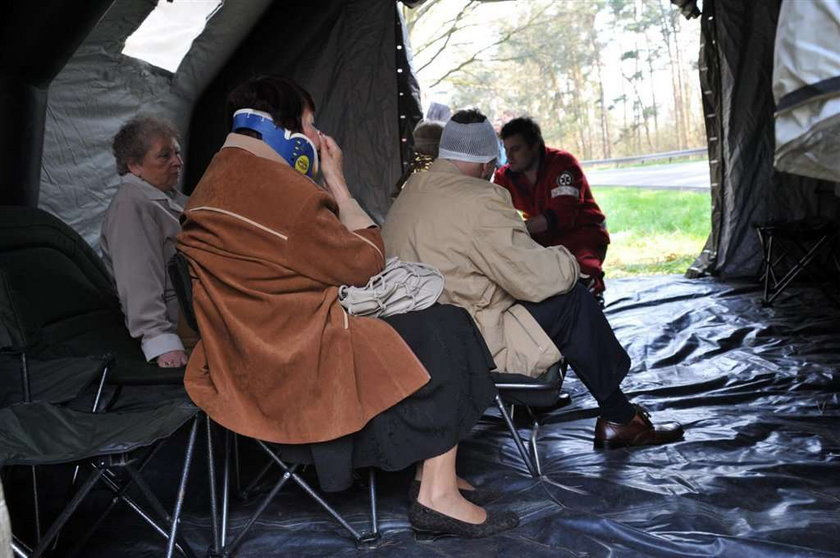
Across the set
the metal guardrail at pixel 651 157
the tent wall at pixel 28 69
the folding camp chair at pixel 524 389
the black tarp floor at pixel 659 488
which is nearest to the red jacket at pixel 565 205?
the black tarp floor at pixel 659 488

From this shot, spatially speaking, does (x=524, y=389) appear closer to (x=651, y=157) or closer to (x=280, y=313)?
(x=280, y=313)

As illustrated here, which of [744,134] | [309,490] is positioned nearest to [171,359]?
[309,490]

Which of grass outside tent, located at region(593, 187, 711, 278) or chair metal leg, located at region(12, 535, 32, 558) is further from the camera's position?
grass outside tent, located at region(593, 187, 711, 278)

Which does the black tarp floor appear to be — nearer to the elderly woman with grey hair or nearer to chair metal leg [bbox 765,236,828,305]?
the elderly woman with grey hair

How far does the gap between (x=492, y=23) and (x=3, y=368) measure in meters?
13.9

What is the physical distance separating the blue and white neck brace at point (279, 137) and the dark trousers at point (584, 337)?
827 millimetres

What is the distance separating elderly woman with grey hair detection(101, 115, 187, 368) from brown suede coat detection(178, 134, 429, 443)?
541mm

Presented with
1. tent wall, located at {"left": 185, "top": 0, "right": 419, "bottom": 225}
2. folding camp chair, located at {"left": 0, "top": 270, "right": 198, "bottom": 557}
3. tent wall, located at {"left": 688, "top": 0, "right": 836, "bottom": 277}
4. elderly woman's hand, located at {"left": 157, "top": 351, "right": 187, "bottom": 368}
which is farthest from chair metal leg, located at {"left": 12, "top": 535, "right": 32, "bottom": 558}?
tent wall, located at {"left": 688, "top": 0, "right": 836, "bottom": 277}

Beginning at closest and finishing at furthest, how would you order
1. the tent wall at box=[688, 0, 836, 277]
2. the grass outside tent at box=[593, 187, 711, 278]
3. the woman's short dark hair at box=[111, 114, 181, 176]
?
the woman's short dark hair at box=[111, 114, 181, 176] → the tent wall at box=[688, 0, 836, 277] → the grass outside tent at box=[593, 187, 711, 278]

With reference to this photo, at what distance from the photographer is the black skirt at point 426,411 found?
2.12m

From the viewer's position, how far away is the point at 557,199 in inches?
160

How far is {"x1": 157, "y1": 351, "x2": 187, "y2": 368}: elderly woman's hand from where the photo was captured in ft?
8.49

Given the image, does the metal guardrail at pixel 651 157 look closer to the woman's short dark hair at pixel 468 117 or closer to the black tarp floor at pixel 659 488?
the black tarp floor at pixel 659 488

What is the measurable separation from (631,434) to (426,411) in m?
0.92
